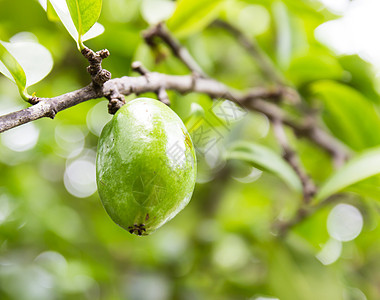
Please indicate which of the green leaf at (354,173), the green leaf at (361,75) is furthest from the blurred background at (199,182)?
the green leaf at (354,173)

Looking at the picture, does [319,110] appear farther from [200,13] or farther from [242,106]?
[200,13]

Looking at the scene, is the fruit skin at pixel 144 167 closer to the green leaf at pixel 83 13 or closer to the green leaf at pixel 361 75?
the green leaf at pixel 83 13

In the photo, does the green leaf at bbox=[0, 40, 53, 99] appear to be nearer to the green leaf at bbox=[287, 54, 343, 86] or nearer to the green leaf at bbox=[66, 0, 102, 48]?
the green leaf at bbox=[66, 0, 102, 48]

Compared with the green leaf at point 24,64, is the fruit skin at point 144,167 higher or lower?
lower

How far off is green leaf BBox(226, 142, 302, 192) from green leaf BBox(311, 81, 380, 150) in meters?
0.43

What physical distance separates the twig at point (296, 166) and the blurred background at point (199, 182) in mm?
148

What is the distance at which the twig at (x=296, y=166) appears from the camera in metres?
0.99

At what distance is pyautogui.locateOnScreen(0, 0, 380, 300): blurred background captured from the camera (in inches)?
49.9

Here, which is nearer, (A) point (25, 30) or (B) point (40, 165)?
(A) point (25, 30)

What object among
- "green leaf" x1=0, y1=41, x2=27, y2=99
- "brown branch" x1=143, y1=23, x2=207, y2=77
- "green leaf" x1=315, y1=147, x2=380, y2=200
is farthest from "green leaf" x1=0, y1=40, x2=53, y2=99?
"green leaf" x1=315, y1=147, x2=380, y2=200

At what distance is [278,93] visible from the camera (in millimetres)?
1265

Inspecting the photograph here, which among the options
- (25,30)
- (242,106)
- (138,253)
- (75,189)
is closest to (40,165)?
(75,189)

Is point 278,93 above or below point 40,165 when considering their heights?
above

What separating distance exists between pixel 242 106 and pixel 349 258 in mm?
1261
